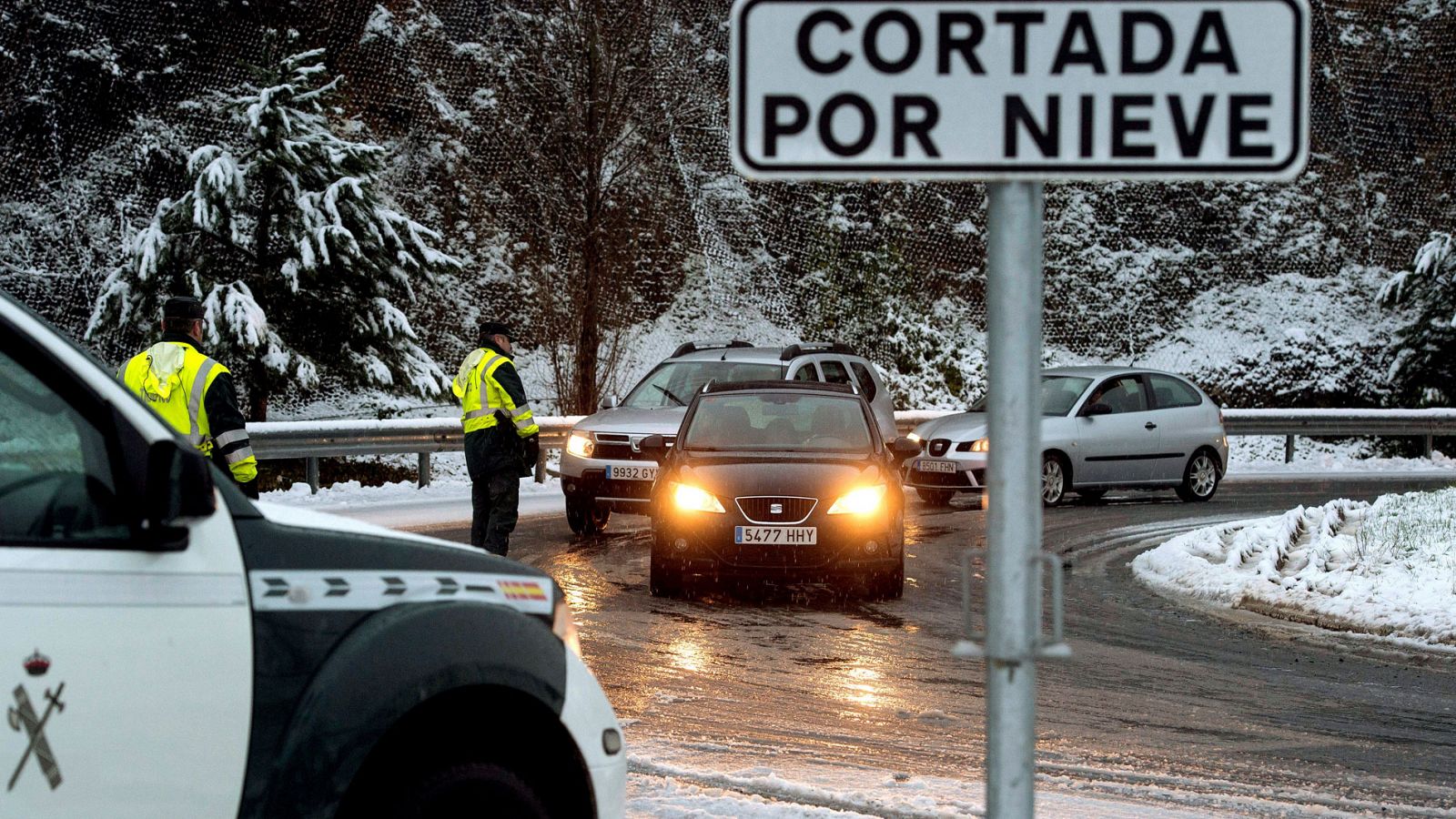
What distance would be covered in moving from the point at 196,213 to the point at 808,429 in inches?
577

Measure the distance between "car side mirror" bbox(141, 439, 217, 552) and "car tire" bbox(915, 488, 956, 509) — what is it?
53.0 ft

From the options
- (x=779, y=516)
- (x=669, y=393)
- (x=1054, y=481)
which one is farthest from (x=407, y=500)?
(x=779, y=516)

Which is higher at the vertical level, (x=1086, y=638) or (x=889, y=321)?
(x=889, y=321)

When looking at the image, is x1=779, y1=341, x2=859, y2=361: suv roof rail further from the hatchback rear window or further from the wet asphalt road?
the wet asphalt road

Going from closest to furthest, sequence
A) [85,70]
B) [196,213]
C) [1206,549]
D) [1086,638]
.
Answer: [1086,638] → [1206,549] → [196,213] → [85,70]

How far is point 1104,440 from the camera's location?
19.1 m

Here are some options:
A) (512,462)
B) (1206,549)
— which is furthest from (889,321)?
(512,462)

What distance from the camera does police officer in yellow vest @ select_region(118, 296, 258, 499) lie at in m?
8.34

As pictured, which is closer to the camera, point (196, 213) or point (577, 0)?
point (196, 213)

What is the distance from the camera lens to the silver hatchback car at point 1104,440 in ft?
61.2

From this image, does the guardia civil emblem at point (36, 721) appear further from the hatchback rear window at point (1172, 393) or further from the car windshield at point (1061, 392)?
the hatchback rear window at point (1172, 393)

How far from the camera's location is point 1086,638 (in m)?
10.1

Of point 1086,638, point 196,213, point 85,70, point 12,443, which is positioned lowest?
point 1086,638

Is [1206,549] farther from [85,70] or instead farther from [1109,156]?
[85,70]
